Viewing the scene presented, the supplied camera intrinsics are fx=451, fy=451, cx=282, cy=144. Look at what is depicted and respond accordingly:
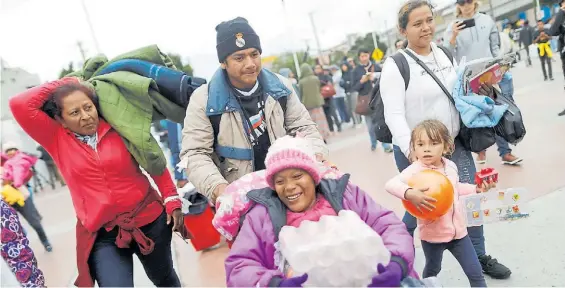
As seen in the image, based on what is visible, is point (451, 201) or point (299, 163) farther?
point (451, 201)

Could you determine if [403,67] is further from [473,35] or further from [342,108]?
[342,108]

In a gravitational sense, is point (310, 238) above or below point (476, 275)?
above

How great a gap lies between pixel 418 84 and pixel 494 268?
4.29 ft

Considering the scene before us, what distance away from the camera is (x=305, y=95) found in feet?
34.3

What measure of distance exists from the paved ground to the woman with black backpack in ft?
1.77

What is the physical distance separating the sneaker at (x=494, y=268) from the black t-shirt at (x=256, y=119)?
166 centimetres

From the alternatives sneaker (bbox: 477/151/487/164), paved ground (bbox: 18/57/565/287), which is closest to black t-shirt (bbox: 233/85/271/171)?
paved ground (bbox: 18/57/565/287)

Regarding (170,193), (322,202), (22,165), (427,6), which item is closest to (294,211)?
(322,202)

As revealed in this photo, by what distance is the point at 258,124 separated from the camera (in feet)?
8.21

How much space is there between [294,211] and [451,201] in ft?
2.75

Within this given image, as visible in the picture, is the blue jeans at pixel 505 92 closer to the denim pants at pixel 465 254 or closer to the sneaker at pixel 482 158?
the sneaker at pixel 482 158

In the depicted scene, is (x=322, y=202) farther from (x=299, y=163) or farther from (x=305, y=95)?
(x=305, y=95)

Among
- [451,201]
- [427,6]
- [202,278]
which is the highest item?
[427,6]

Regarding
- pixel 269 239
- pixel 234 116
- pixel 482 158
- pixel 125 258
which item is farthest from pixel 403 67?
pixel 482 158
